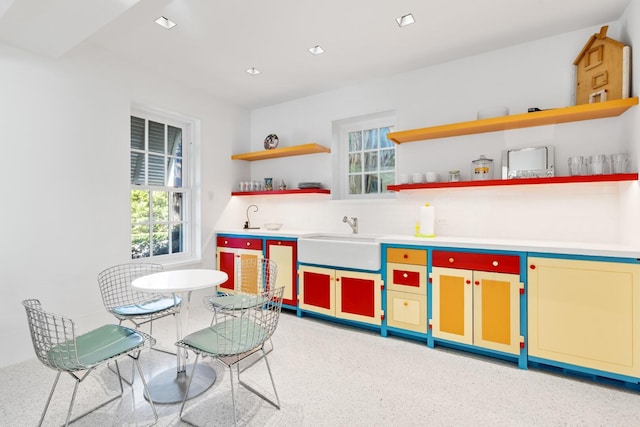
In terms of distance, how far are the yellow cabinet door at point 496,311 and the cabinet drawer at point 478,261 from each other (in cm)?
5

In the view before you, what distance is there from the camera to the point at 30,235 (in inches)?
106

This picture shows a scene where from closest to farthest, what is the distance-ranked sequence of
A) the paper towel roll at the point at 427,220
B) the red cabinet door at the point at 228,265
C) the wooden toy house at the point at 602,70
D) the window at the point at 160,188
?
the wooden toy house at the point at 602,70
the paper towel roll at the point at 427,220
the window at the point at 160,188
the red cabinet door at the point at 228,265

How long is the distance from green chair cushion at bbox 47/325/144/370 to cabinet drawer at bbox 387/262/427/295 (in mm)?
2116

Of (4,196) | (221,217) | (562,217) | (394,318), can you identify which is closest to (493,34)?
(562,217)

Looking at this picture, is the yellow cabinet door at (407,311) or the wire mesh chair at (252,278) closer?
the yellow cabinet door at (407,311)

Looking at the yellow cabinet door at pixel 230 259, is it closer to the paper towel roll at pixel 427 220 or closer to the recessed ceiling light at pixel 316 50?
the paper towel roll at pixel 427 220

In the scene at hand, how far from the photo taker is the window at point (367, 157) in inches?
156

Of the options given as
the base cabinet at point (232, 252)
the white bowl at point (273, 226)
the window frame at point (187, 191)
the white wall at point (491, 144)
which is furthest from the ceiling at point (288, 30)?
the base cabinet at point (232, 252)

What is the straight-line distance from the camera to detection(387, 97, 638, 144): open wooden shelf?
8.21ft

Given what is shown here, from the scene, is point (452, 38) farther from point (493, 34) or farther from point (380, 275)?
point (380, 275)

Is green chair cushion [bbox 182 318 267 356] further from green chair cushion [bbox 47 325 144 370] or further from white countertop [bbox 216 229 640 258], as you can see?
white countertop [bbox 216 229 640 258]

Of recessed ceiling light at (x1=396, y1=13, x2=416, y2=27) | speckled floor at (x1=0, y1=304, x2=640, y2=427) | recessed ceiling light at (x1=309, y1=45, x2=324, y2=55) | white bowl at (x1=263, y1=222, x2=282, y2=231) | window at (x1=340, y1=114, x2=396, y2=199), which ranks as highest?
recessed ceiling light at (x1=309, y1=45, x2=324, y2=55)

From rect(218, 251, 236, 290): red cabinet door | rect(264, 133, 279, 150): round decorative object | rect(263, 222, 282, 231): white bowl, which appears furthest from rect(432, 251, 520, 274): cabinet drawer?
rect(264, 133, 279, 150): round decorative object

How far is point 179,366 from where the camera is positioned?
235cm
